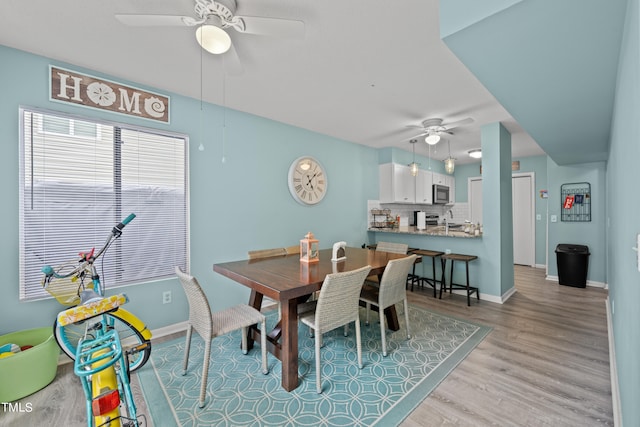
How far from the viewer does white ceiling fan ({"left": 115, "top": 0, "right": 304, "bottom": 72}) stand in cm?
146

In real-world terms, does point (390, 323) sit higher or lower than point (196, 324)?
lower

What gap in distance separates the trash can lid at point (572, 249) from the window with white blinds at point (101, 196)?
562cm

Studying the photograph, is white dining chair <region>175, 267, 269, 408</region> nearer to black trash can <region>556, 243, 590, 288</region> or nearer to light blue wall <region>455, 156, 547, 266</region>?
black trash can <region>556, 243, 590, 288</region>

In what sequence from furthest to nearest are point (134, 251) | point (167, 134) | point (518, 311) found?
point (518, 311), point (167, 134), point (134, 251)

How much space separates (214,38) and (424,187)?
16.4ft

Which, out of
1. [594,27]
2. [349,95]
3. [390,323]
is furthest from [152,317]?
[594,27]

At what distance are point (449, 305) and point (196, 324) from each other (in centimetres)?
304

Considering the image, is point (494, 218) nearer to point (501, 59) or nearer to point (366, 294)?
point (366, 294)

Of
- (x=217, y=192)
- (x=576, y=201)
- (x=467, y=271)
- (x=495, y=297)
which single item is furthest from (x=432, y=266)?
(x=217, y=192)

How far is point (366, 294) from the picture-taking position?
2689 millimetres

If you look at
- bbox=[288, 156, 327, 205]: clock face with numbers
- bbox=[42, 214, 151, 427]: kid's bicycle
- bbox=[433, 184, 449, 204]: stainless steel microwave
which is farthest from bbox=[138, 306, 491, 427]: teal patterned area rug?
bbox=[433, 184, 449, 204]: stainless steel microwave

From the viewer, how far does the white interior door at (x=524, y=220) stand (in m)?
5.70

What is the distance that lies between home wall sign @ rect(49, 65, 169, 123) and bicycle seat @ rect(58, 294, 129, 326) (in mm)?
1836

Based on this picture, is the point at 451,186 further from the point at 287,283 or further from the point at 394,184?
the point at 287,283
